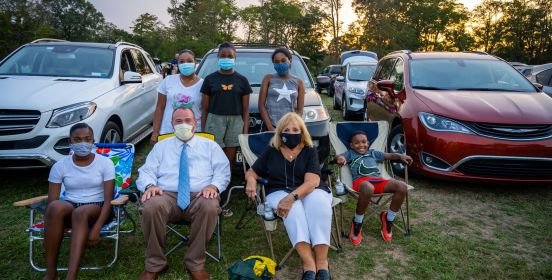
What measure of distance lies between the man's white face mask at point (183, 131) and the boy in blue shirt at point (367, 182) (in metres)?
1.51

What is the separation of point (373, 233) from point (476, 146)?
5.74 feet

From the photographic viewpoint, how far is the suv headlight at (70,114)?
441cm

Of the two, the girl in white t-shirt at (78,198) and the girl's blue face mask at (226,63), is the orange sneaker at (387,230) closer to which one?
the girl's blue face mask at (226,63)

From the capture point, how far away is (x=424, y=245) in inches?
139

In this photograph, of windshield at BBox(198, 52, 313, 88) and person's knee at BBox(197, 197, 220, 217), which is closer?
person's knee at BBox(197, 197, 220, 217)

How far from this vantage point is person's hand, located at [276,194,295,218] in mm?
3053

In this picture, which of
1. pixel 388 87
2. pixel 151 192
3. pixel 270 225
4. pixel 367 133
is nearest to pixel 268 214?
pixel 270 225

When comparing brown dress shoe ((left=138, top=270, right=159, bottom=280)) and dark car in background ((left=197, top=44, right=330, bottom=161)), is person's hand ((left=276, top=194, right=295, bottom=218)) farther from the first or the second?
dark car in background ((left=197, top=44, right=330, bottom=161))

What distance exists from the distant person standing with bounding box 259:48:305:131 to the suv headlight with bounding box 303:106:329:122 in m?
0.23

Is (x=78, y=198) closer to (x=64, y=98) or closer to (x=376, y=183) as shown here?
(x=64, y=98)

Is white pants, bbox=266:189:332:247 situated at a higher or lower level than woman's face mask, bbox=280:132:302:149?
lower

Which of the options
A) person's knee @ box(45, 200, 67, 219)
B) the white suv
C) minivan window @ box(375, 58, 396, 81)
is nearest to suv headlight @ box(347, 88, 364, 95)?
minivan window @ box(375, 58, 396, 81)

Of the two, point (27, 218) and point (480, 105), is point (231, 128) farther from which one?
point (480, 105)

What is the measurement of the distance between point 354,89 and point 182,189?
7573 millimetres
